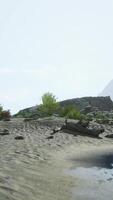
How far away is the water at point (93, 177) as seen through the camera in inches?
645

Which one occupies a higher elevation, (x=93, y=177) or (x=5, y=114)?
(x=5, y=114)

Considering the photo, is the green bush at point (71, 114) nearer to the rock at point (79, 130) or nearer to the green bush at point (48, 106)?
the green bush at point (48, 106)

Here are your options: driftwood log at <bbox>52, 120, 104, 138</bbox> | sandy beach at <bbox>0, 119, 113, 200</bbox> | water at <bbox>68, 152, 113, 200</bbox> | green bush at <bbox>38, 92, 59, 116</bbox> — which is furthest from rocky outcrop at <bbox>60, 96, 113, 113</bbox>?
water at <bbox>68, 152, 113, 200</bbox>

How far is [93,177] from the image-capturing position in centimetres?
2045

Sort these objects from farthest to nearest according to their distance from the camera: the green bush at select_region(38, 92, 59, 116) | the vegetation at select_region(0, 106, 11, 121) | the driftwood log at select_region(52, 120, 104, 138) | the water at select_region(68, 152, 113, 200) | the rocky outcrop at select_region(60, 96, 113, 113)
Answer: the rocky outcrop at select_region(60, 96, 113, 113) < the green bush at select_region(38, 92, 59, 116) < the vegetation at select_region(0, 106, 11, 121) < the driftwood log at select_region(52, 120, 104, 138) < the water at select_region(68, 152, 113, 200)

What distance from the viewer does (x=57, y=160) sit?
25234 millimetres

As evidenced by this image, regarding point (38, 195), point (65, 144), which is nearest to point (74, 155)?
point (65, 144)

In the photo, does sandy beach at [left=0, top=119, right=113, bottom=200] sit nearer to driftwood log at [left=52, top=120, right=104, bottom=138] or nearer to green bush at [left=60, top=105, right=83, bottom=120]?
driftwood log at [left=52, top=120, right=104, bottom=138]

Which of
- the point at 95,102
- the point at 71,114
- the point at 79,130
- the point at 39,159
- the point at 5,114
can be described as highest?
the point at 95,102

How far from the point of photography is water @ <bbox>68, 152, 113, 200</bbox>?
16.4 metres

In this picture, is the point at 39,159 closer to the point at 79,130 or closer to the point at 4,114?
the point at 79,130

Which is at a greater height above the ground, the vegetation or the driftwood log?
the vegetation

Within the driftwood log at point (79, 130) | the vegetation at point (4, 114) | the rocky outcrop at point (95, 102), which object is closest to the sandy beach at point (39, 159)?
the driftwood log at point (79, 130)

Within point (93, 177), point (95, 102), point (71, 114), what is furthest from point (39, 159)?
point (95, 102)
